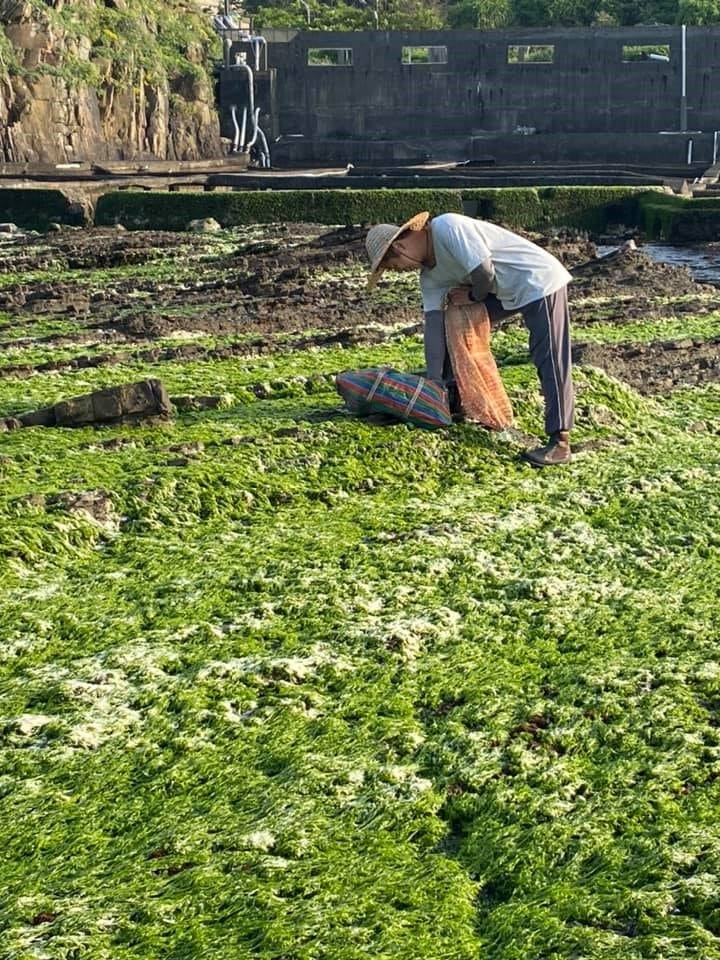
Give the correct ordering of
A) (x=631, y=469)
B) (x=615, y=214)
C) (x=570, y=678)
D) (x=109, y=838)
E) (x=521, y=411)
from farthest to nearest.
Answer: (x=615, y=214)
(x=521, y=411)
(x=631, y=469)
(x=570, y=678)
(x=109, y=838)

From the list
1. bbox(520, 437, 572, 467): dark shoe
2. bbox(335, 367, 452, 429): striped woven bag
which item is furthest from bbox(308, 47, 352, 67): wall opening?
bbox(520, 437, 572, 467): dark shoe

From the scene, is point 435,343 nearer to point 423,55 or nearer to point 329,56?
point 423,55

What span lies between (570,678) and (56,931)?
6.44 feet

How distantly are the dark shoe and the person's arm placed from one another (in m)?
0.60

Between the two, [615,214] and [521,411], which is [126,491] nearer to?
[521,411]

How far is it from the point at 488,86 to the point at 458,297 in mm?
36104

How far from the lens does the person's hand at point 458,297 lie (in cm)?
686

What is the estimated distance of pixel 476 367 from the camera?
23.0 feet

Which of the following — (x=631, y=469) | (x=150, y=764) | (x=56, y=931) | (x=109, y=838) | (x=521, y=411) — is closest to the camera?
(x=56, y=931)

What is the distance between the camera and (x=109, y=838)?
3.58m

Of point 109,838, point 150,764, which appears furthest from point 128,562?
point 109,838

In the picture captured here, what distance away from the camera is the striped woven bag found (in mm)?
7023

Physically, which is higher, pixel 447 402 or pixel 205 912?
pixel 447 402

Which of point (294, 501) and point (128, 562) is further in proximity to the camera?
point (294, 501)
